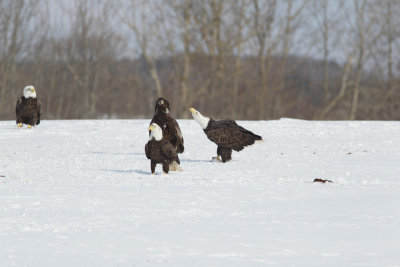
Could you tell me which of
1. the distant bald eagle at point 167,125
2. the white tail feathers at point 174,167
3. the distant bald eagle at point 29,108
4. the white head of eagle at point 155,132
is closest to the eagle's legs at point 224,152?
the distant bald eagle at point 167,125

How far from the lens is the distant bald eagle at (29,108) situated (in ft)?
59.5

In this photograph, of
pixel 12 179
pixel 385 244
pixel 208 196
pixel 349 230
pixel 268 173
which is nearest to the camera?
pixel 385 244

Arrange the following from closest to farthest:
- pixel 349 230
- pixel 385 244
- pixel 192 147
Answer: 1. pixel 385 244
2. pixel 349 230
3. pixel 192 147

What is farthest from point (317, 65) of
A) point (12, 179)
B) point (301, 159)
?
point (12, 179)

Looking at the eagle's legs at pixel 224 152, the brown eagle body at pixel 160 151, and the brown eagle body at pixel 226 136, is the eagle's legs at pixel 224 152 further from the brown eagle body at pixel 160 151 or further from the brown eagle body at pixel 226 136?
the brown eagle body at pixel 160 151

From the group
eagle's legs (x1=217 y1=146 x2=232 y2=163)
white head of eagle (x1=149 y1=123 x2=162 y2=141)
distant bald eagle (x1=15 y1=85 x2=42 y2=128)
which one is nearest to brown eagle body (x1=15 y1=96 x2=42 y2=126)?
distant bald eagle (x1=15 y1=85 x2=42 y2=128)

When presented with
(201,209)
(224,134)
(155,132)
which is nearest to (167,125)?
(224,134)

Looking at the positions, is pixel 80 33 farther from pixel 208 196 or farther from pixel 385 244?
pixel 385 244

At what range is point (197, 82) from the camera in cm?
4103

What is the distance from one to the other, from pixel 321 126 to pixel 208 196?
1222 cm

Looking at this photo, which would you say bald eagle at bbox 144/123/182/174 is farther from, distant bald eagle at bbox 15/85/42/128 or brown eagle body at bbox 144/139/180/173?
distant bald eagle at bbox 15/85/42/128

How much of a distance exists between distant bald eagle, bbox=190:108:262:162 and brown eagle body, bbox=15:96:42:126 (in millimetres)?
7587

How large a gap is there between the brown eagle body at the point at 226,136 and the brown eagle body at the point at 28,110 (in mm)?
7754

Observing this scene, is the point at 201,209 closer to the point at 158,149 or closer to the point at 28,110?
the point at 158,149
